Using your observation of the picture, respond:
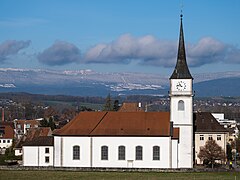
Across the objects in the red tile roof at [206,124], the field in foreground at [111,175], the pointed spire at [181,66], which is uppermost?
the pointed spire at [181,66]

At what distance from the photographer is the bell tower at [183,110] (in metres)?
63.8

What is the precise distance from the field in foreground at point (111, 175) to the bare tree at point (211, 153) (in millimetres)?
10109

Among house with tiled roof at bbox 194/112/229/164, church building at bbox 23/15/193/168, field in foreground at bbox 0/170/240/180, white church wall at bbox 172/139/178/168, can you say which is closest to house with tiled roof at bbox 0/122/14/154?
house with tiled roof at bbox 194/112/229/164

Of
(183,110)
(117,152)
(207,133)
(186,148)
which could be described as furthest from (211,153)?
(117,152)

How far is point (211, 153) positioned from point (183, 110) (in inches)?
289

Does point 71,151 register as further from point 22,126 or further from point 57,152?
point 22,126

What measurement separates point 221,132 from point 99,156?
19.9m

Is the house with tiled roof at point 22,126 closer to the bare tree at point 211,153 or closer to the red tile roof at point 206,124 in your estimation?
the red tile roof at point 206,124

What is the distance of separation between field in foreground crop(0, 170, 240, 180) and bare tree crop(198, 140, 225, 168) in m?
10.1

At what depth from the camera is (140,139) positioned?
210 ft

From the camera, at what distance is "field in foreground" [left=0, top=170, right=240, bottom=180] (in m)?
52.6

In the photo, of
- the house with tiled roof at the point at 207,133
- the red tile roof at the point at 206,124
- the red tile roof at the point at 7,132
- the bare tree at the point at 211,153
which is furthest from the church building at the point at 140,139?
the red tile roof at the point at 7,132

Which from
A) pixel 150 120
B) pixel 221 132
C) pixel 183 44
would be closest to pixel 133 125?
pixel 150 120

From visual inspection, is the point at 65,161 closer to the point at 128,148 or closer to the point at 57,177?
the point at 128,148
